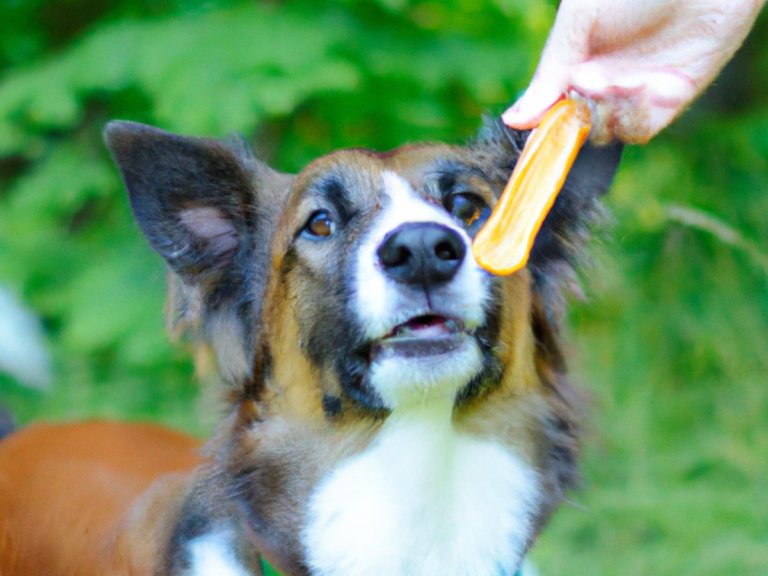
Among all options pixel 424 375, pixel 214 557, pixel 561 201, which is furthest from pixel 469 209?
pixel 214 557

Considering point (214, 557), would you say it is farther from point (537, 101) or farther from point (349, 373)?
point (537, 101)

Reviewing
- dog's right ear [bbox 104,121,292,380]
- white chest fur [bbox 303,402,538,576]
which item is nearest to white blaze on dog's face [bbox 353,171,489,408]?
white chest fur [bbox 303,402,538,576]

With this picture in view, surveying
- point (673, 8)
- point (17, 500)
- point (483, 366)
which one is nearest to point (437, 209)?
point (483, 366)

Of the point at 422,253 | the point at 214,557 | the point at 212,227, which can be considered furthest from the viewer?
the point at 212,227

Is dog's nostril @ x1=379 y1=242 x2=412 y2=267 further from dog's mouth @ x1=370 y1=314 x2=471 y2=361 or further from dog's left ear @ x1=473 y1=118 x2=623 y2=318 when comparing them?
dog's left ear @ x1=473 y1=118 x2=623 y2=318

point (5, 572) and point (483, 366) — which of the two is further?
point (5, 572)

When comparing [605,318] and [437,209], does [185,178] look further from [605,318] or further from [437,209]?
[605,318]

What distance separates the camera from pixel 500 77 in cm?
452

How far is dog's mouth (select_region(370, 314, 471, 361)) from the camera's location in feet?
6.27

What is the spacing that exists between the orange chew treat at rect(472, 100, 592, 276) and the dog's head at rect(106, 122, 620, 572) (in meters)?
0.09

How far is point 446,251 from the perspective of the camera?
1.83 meters

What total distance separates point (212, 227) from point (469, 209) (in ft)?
2.53

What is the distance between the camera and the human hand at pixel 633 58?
1.93 m

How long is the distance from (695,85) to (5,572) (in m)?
2.51
